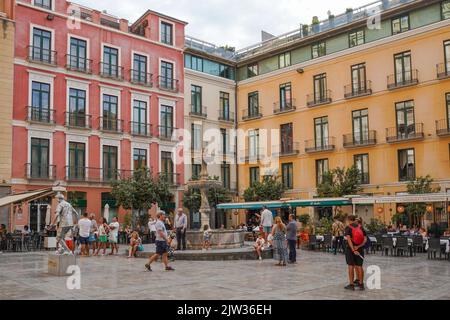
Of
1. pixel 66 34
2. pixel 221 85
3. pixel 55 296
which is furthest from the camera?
pixel 221 85

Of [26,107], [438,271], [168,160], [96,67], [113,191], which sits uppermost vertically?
[96,67]

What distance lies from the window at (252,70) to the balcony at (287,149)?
690cm

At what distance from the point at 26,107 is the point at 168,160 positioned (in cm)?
1151

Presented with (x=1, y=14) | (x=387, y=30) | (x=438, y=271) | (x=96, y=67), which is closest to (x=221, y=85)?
(x=96, y=67)

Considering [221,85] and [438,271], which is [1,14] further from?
[438,271]

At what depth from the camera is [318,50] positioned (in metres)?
36.8

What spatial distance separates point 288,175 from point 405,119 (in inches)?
401

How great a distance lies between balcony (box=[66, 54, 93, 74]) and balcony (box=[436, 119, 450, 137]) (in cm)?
2315

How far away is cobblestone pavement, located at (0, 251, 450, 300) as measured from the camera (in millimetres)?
10047

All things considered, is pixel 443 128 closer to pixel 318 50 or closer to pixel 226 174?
pixel 318 50

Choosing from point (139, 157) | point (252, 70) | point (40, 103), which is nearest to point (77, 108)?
point (40, 103)

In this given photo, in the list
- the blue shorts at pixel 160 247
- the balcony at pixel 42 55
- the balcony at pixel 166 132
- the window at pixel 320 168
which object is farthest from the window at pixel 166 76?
the blue shorts at pixel 160 247

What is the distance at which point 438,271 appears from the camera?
1423 cm
